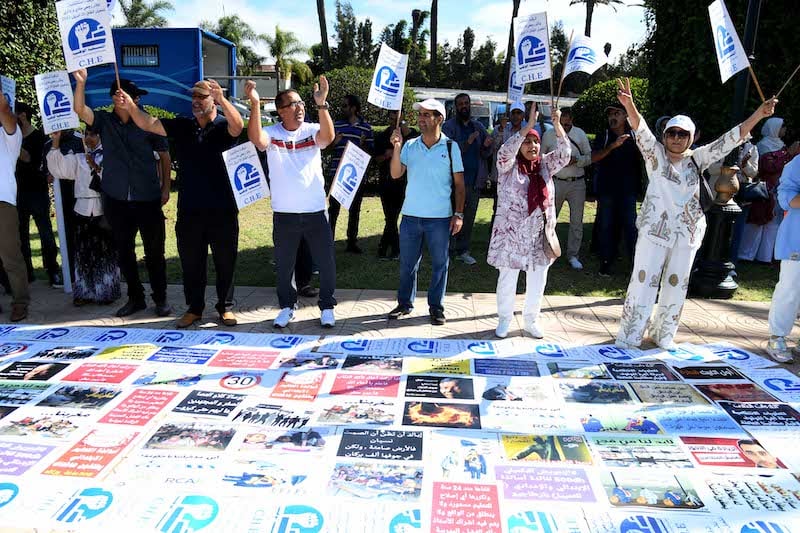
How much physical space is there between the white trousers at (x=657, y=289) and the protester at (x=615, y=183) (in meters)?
2.14

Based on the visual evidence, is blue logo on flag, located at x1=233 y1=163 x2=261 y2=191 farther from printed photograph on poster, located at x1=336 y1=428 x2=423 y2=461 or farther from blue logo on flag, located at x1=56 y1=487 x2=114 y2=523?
blue logo on flag, located at x1=56 y1=487 x2=114 y2=523

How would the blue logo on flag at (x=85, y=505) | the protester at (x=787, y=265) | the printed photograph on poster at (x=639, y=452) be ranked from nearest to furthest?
the blue logo on flag at (x=85, y=505) → the printed photograph on poster at (x=639, y=452) → the protester at (x=787, y=265)

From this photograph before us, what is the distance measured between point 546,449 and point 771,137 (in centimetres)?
599

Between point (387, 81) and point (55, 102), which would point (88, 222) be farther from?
point (387, 81)

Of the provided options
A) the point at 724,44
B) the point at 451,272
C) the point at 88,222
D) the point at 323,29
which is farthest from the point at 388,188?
the point at 323,29

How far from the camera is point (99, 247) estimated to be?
Result: 5273mm

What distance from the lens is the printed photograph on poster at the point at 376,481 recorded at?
260 cm

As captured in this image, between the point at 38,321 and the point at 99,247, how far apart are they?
776mm

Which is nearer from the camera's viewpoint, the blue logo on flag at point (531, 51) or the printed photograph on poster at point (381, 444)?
the printed photograph on poster at point (381, 444)

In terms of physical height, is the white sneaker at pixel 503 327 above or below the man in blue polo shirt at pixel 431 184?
below

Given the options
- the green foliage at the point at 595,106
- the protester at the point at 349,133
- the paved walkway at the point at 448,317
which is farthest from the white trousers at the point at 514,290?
the green foliage at the point at 595,106

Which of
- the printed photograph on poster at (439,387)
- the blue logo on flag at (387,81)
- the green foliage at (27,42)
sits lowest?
the printed photograph on poster at (439,387)

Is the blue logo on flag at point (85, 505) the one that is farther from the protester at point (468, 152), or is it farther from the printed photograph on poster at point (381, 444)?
the protester at point (468, 152)

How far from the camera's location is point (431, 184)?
4.64m
